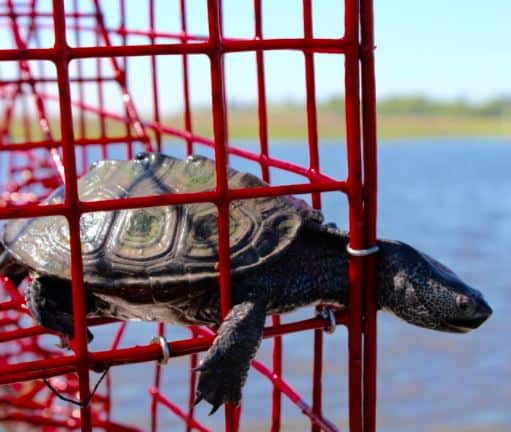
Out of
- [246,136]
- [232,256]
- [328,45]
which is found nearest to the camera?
[328,45]

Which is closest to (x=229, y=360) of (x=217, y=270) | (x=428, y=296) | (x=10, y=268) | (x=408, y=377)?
(x=217, y=270)

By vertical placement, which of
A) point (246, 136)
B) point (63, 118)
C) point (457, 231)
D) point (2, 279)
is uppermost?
point (63, 118)

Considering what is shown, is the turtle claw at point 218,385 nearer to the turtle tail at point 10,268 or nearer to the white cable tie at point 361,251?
the white cable tie at point 361,251

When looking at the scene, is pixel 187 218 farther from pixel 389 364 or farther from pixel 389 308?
pixel 389 364

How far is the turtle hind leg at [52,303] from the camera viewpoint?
2498 millimetres

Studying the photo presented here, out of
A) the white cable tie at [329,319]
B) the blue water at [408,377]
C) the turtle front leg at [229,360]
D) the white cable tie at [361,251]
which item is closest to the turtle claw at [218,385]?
the turtle front leg at [229,360]

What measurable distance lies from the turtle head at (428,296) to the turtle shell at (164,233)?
0.31 metres

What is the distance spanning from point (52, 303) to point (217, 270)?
0.53 metres

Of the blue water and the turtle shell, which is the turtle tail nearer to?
the turtle shell

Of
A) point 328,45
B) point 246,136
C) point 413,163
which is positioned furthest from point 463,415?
point 246,136

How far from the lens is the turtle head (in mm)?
2441

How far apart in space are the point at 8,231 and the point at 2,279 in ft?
0.54

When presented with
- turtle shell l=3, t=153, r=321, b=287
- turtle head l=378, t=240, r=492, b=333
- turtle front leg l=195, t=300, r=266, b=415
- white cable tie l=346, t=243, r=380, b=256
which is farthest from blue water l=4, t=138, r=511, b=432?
white cable tie l=346, t=243, r=380, b=256

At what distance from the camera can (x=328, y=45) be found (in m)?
2.11
